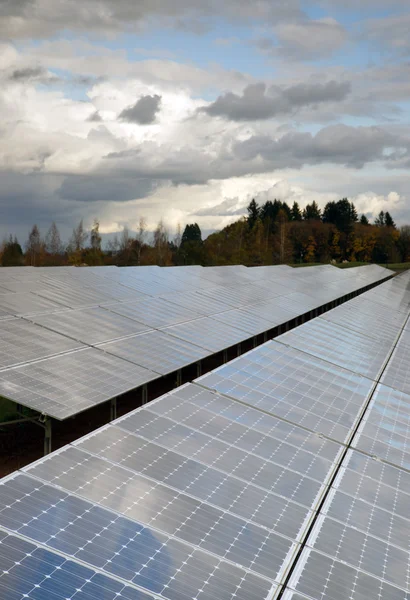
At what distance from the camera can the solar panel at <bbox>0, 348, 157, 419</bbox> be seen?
1489cm

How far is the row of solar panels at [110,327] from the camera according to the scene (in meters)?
16.4

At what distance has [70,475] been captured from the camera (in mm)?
8625

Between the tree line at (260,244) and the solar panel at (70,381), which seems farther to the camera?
the tree line at (260,244)

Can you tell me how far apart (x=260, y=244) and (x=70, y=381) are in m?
133

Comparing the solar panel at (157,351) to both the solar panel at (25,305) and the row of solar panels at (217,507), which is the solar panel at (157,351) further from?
the row of solar panels at (217,507)

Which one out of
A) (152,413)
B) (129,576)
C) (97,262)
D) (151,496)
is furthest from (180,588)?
(97,262)

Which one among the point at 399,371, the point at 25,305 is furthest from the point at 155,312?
the point at 399,371

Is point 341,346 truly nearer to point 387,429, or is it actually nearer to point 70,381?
point 387,429

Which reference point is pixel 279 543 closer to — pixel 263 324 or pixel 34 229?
pixel 263 324

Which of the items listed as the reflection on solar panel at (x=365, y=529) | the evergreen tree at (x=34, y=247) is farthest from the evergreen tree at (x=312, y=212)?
the reflection on solar panel at (x=365, y=529)

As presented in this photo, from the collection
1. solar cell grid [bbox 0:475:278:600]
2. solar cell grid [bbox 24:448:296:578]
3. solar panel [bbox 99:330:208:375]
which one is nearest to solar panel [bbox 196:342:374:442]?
solar panel [bbox 99:330:208:375]

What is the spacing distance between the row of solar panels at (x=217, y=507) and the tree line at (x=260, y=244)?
97.5 meters

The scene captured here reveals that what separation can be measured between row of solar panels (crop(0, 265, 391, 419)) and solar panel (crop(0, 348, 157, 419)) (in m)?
0.03

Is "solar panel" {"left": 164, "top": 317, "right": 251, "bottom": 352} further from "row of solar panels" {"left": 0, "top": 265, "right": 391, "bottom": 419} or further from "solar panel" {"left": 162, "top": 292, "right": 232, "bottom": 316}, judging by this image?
"solar panel" {"left": 162, "top": 292, "right": 232, "bottom": 316}
